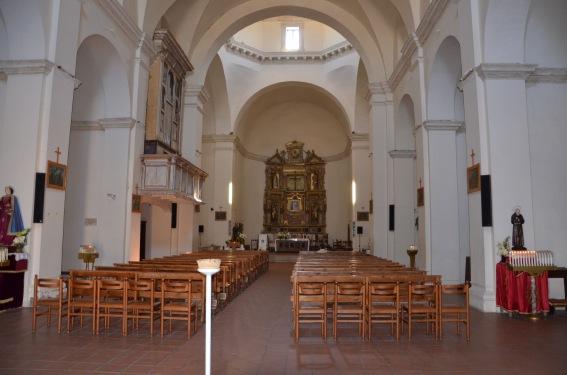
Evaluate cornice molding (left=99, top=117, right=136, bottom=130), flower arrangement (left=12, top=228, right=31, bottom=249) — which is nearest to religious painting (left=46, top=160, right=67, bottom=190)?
flower arrangement (left=12, top=228, right=31, bottom=249)

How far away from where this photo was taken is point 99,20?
31.7 feet

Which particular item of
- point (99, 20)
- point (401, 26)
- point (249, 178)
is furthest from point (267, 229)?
point (99, 20)

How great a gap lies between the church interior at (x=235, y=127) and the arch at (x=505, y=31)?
0.08 feet

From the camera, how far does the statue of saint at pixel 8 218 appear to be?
7.31 meters

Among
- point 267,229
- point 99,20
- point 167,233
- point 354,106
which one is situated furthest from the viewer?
point 267,229

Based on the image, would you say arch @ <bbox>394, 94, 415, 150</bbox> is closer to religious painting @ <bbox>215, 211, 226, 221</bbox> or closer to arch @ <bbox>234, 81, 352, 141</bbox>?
arch @ <bbox>234, 81, 352, 141</bbox>

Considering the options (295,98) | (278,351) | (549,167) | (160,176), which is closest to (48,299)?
(278,351)

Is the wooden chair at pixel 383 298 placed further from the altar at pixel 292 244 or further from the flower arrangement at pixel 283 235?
the flower arrangement at pixel 283 235

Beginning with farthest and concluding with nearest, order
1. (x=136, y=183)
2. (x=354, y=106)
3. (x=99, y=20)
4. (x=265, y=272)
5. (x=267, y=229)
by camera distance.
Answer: (x=267, y=229) → (x=354, y=106) → (x=265, y=272) → (x=136, y=183) → (x=99, y=20)

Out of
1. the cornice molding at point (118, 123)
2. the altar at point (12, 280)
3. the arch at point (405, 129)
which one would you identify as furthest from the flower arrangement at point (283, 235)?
the altar at point (12, 280)

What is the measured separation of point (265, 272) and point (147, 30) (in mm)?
8680

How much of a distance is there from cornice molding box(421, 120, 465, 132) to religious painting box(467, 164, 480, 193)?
9.71 feet

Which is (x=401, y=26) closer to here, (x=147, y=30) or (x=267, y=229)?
(x=147, y=30)

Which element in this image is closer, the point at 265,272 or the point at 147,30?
the point at 147,30
